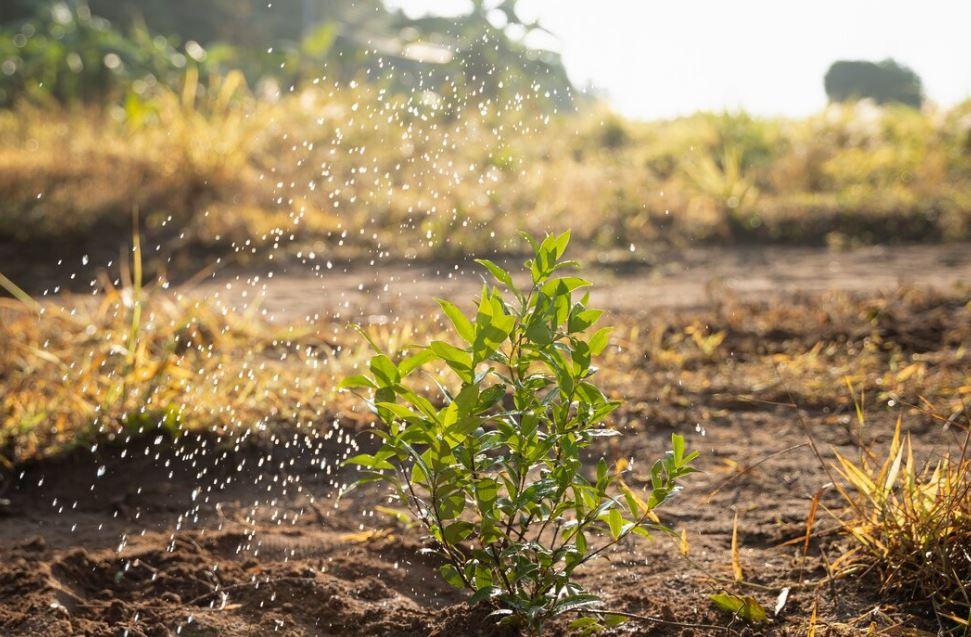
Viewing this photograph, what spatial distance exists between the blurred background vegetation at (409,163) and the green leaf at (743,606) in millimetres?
3976

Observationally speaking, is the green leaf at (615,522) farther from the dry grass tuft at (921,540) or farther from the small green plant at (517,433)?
the dry grass tuft at (921,540)

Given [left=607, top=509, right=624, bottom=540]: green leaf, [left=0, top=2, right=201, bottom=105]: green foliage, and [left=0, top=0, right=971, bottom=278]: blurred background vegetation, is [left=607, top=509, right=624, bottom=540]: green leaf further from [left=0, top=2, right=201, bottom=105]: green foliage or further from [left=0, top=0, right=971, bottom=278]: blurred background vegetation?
[left=0, top=2, right=201, bottom=105]: green foliage

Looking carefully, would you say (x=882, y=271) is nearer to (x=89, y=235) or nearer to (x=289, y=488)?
(x=289, y=488)

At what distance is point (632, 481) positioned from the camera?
10.9 feet

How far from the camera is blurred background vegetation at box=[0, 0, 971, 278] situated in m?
8.27

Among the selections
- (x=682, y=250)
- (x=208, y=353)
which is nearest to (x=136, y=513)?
(x=208, y=353)

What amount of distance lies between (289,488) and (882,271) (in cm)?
515

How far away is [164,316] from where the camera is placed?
4.92 meters

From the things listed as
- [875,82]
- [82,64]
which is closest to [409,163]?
[82,64]

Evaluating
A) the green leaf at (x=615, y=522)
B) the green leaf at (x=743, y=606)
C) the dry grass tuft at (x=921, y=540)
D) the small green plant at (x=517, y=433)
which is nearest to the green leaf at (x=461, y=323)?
the small green plant at (x=517, y=433)

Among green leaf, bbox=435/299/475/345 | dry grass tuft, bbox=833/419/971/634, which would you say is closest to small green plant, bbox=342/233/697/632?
green leaf, bbox=435/299/475/345

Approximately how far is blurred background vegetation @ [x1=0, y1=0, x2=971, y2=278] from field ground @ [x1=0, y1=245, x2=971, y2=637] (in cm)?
231

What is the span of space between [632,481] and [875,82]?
19777 millimetres

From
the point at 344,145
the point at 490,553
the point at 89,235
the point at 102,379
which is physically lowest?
the point at 490,553
